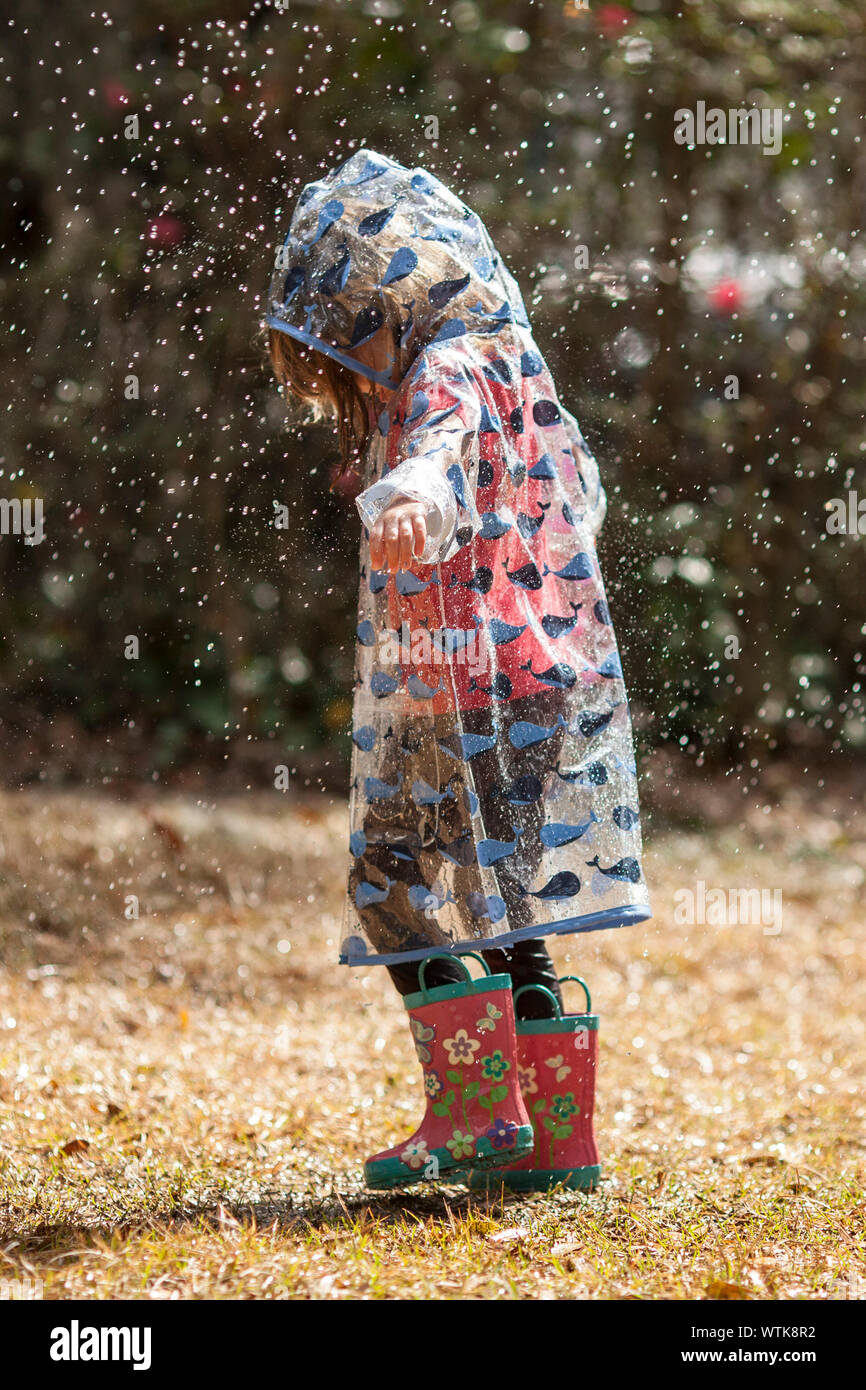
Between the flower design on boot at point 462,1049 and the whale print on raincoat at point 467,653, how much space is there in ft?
0.37

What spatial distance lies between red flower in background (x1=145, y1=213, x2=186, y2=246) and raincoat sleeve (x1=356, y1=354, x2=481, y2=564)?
809 millimetres

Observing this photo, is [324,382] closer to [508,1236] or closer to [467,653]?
[467,653]

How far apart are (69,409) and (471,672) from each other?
214 centimetres

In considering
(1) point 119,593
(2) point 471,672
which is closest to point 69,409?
(1) point 119,593

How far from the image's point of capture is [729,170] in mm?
4602

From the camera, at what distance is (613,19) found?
4340mm

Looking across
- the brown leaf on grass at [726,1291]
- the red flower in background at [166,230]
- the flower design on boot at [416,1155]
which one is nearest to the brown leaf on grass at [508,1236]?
the flower design on boot at [416,1155]

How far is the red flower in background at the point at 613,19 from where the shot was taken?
4.31 metres

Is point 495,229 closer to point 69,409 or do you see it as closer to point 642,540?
point 642,540

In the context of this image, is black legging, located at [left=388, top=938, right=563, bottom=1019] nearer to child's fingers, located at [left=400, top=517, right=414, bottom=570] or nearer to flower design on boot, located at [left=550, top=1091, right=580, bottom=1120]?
flower design on boot, located at [left=550, top=1091, right=580, bottom=1120]

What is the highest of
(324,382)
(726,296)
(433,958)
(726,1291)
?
(726,296)

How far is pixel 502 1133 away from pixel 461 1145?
2.2 inches

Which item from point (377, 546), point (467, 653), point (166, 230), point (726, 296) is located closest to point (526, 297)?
point (166, 230)

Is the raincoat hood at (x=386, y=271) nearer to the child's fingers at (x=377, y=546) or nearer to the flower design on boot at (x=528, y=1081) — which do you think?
the child's fingers at (x=377, y=546)
